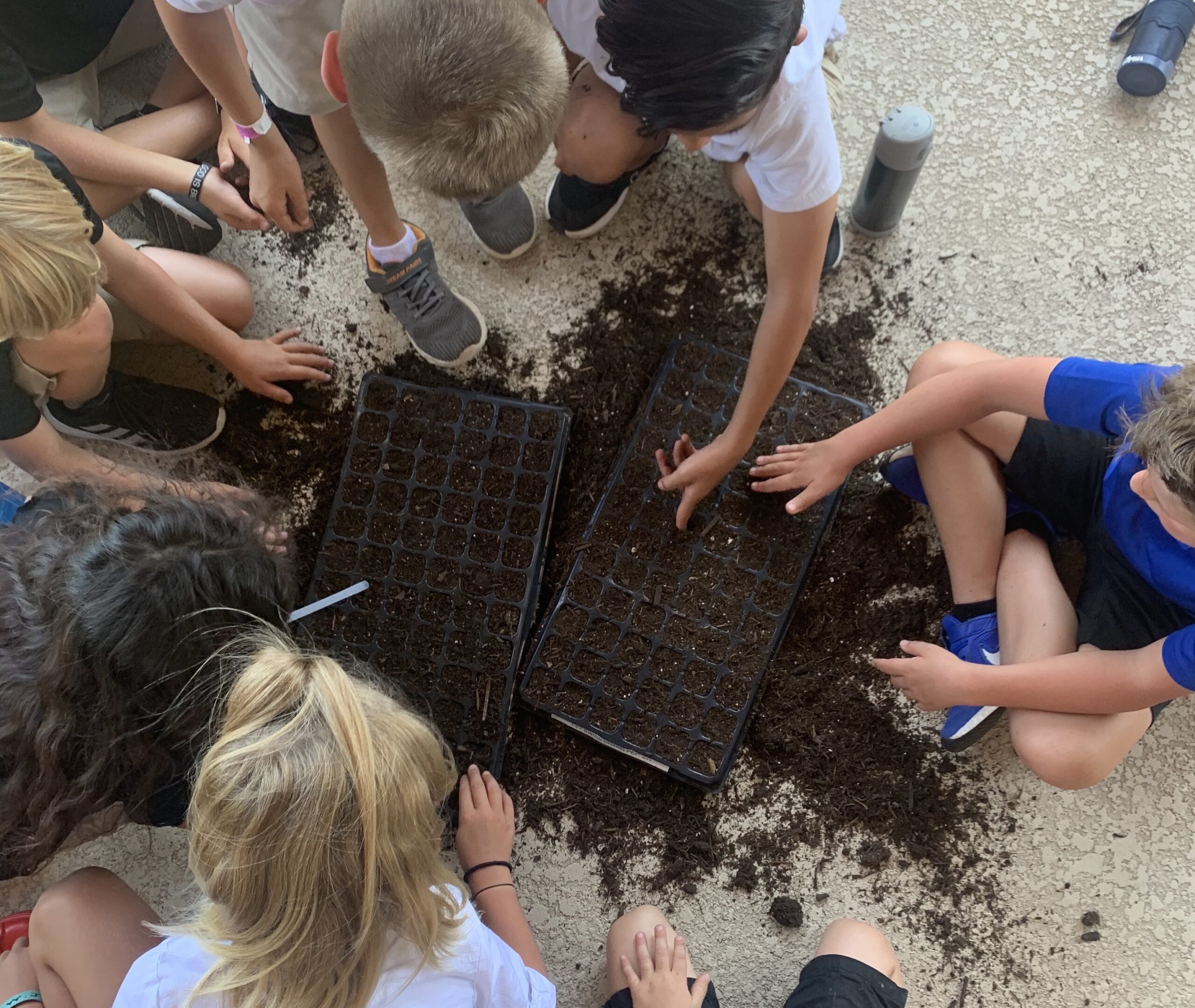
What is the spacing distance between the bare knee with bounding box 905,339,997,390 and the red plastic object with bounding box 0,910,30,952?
1.27 metres

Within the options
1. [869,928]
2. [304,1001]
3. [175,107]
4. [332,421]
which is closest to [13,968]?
[304,1001]

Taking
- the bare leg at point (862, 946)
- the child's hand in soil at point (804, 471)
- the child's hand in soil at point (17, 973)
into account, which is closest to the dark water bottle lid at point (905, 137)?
the child's hand in soil at point (804, 471)

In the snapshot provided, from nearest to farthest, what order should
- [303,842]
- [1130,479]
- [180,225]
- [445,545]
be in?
1. [303,842]
2. [1130,479]
3. [445,545]
4. [180,225]

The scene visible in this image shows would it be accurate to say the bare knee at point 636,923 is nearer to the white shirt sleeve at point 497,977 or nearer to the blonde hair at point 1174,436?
the white shirt sleeve at point 497,977

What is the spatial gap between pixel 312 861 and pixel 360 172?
0.79 meters

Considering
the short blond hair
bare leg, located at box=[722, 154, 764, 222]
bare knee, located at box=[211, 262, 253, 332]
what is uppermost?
the short blond hair

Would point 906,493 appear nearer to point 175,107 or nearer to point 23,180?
point 23,180

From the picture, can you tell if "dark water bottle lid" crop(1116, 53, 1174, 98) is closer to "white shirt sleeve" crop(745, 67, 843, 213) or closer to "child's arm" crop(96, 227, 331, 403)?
"white shirt sleeve" crop(745, 67, 843, 213)

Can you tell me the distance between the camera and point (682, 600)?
1.07 metres

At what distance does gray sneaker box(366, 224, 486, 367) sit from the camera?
1.13 meters

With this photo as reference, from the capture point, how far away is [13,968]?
94cm

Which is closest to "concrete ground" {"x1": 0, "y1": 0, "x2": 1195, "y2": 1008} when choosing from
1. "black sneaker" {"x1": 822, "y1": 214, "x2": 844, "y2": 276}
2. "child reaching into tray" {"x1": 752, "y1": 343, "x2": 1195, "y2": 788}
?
"black sneaker" {"x1": 822, "y1": 214, "x2": 844, "y2": 276}

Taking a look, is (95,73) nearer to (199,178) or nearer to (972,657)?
(199,178)

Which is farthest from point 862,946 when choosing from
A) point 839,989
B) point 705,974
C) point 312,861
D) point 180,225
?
point 180,225
